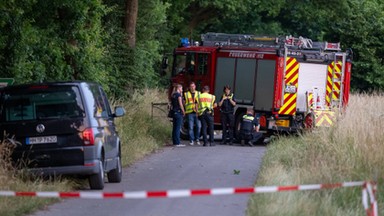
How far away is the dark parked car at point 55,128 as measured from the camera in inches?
593

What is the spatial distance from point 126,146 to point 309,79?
26.0 feet

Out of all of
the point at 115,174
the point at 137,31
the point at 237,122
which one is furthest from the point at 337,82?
the point at 115,174

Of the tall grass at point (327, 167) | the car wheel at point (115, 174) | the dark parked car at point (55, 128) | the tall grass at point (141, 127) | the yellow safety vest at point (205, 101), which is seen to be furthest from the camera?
the yellow safety vest at point (205, 101)

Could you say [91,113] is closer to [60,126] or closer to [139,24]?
[60,126]

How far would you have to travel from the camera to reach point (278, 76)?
1107 inches

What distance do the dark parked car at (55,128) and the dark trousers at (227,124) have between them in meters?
12.8

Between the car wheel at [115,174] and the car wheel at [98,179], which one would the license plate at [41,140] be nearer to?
the car wheel at [98,179]

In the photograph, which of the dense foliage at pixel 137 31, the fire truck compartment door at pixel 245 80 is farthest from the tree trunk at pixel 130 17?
the fire truck compartment door at pixel 245 80

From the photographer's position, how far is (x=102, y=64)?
29.3m

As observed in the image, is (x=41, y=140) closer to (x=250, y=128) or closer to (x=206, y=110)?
(x=206, y=110)

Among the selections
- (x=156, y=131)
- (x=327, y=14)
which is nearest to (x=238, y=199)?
(x=156, y=131)

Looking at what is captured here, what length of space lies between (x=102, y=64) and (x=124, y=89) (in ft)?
7.97

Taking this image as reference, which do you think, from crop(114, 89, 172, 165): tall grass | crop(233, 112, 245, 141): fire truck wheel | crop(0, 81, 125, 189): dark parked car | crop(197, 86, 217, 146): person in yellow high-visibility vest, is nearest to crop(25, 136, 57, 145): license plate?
crop(0, 81, 125, 189): dark parked car

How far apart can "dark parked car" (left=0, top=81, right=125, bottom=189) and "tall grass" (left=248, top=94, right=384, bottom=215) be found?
8.47ft
